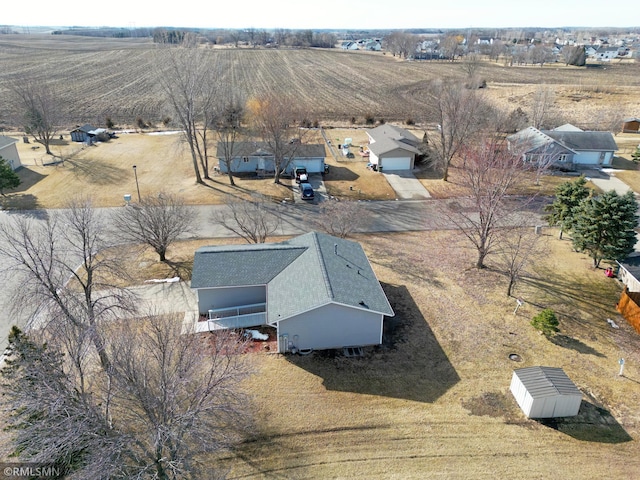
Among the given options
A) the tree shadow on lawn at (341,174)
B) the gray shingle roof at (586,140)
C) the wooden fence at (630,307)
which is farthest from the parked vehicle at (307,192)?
the gray shingle roof at (586,140)

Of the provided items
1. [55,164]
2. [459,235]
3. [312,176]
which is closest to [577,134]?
[459,235]

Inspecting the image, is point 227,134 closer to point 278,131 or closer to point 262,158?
point 262,158

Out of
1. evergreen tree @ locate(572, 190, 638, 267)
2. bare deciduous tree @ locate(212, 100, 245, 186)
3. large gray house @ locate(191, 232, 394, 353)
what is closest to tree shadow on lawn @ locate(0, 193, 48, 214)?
bare deciduous tree @ locate(212, 100, 245, 186)

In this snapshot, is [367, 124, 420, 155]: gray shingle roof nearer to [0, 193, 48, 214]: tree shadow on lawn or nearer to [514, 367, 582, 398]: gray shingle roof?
[514, 367, 582, 398]: gray shingle roof

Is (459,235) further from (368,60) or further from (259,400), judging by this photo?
(368,60)

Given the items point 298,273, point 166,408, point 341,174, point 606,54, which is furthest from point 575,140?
point 606,54
